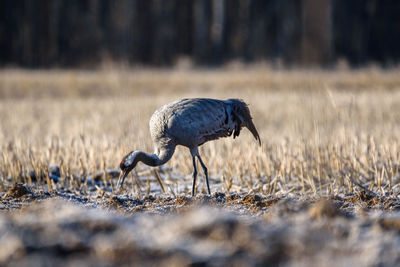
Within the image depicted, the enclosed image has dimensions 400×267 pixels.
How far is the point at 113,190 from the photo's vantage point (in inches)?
207

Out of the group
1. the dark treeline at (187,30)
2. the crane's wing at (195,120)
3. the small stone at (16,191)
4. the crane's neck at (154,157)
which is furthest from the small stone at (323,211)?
the dark treeline at (187,30)

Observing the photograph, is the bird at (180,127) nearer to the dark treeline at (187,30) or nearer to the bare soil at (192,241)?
the bare soil at (192,241)

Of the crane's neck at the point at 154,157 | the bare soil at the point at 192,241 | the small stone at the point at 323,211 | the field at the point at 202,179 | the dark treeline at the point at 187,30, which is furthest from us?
the dark treeline at the point at 187,30

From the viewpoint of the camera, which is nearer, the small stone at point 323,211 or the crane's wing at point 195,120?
the small stone at point 323,211

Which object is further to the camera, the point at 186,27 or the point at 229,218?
the point at 186,27

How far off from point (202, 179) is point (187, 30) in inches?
536

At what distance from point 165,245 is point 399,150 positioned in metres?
4.15

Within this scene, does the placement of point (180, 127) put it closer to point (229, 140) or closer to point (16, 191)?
point (16, 191)

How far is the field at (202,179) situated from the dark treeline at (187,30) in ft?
15.2

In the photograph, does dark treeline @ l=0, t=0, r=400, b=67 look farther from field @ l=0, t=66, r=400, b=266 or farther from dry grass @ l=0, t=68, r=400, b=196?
field @ l=0, t=66, r=400, b=266

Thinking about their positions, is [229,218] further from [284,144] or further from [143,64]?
[143,64]

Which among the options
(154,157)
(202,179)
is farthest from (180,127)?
(202,179)

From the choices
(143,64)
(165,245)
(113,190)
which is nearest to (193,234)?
(165,245)

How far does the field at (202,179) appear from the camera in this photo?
252cm
